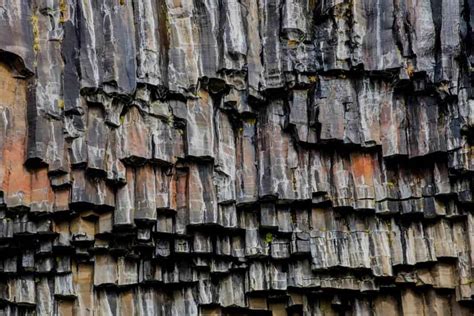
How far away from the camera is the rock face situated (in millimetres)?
16656

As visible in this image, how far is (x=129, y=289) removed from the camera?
56.7ft

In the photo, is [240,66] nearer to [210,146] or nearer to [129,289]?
[210,146]

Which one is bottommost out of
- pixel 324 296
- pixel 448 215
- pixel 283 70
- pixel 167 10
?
pixel 324 296

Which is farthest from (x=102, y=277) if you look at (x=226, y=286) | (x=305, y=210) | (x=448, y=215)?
(x=448, y=215)

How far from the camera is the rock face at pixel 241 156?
16656 mm

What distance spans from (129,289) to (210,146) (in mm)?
→ 2908

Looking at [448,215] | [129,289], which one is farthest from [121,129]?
[448,215]

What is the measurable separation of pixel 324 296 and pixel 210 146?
3.41 metres

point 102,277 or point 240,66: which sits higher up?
point 240,66

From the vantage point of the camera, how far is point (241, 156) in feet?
57.9

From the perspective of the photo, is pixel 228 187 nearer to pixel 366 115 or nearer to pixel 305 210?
pixel 305 210

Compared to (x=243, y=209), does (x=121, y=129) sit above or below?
above

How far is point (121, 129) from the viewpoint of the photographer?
1694 centimetres

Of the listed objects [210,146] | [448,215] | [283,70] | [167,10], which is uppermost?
[167,10]
